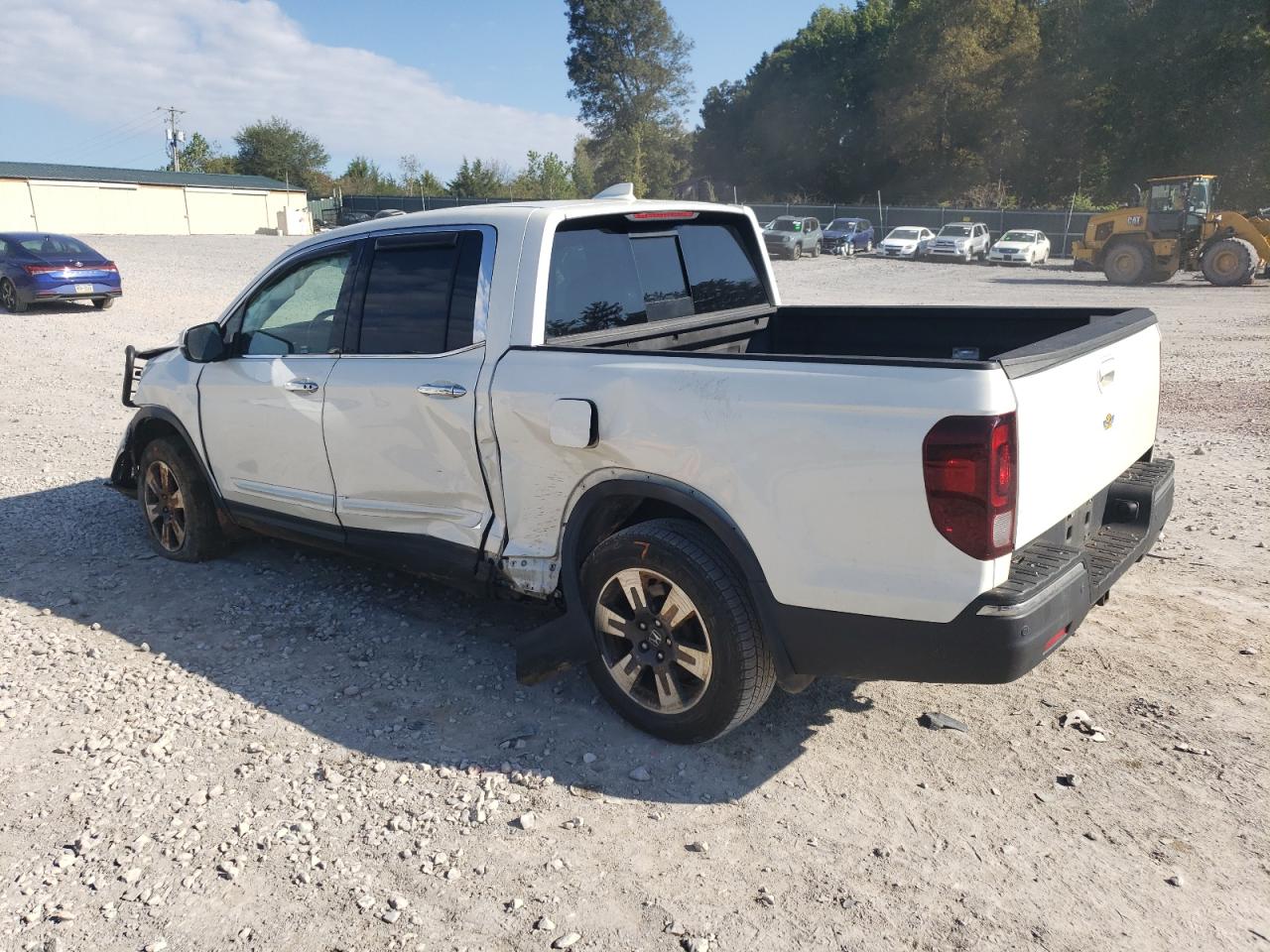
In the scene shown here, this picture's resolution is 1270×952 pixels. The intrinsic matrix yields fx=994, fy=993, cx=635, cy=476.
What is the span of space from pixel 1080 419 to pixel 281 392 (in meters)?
3.52

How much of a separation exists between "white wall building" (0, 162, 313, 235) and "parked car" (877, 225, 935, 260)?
34.8m

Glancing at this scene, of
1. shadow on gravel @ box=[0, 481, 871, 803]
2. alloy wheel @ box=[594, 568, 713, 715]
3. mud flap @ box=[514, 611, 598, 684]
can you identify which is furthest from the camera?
mud flap @ box=[514, 611, 598, 684]

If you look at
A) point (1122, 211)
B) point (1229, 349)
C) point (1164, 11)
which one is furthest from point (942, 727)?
point (1164, 11)

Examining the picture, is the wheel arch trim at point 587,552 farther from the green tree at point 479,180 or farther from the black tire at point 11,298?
the green tree at point 479,180

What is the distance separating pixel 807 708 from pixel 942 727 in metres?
0.52

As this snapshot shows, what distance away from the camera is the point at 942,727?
381cm

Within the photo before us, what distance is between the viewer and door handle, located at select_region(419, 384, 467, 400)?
4.02 metres

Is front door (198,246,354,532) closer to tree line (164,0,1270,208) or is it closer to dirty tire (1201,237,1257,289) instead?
dirty tire (1201,237,1257,289)

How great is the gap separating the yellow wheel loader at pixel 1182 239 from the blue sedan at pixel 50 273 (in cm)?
2431

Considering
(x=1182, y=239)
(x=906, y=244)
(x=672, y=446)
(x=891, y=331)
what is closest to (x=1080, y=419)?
(x=672, y=446)

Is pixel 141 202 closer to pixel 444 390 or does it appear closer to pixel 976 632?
pixel 444 390

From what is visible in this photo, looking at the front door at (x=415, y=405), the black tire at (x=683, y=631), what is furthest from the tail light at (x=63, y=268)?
the black tire at (x=683, y=631)

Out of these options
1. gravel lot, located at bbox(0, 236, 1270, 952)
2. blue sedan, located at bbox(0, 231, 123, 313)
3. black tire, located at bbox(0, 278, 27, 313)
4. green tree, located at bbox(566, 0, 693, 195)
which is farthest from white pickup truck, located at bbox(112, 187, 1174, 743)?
green tree, located at bbox(566, 0, 693, 195)

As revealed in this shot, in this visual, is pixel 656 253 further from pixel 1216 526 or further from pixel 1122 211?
pixel 1122 211
